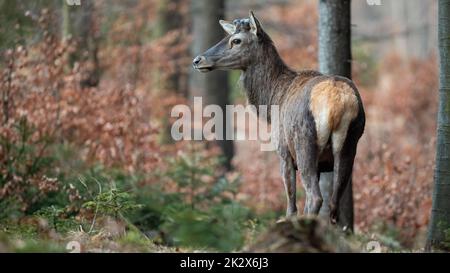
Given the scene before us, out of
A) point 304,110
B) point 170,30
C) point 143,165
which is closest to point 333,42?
point 304,110

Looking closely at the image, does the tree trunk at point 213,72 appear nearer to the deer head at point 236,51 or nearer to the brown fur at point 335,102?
the deer head at point 236,51

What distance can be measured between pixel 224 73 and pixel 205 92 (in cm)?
57

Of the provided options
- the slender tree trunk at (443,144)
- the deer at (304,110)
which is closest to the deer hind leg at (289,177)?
the deer at (304,110)

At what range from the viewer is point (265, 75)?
8719 millimetres

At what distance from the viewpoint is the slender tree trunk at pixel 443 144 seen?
7.81 meters

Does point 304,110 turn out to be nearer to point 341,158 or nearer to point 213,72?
point 341,158

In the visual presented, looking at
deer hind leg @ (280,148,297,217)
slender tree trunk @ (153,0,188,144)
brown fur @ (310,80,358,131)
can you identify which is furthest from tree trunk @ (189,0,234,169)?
brown fur @ (310,80,358,131)

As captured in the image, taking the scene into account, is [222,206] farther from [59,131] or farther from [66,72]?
[66,72]

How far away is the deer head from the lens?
8688 mm

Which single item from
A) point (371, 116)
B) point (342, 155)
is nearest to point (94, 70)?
point (342, 155)

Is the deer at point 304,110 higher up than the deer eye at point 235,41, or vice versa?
the deer eye at point 235,41

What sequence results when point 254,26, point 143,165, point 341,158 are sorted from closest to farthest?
point 341,158 < point 254,26 < point 143,165

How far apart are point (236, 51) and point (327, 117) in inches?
75.1

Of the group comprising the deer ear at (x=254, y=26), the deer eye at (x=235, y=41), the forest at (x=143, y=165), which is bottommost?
the forest at (x=143, y=165)
